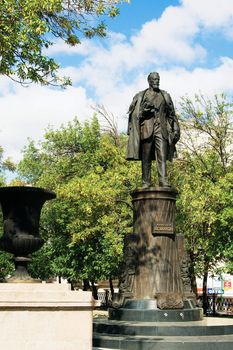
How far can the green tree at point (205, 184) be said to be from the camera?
22766 millimetres

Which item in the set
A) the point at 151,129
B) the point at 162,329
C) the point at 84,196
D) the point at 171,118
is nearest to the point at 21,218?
the point at 162,329

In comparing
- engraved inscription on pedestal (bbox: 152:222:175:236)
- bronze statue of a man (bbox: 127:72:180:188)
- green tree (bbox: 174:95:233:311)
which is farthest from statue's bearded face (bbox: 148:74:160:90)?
green tree (bbox: 174:95:233:311)

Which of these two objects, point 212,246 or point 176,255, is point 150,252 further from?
point 212,246

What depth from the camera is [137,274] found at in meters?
11.2

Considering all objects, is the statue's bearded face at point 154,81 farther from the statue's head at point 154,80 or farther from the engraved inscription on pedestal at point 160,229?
the engraved inscription on pedestal at point 160,229

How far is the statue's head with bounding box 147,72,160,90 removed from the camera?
40.1 ft

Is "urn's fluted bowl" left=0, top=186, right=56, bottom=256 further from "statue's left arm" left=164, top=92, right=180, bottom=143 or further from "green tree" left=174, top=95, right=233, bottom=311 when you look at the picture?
"green tree" left=174, top=95, right=233, bottom=311

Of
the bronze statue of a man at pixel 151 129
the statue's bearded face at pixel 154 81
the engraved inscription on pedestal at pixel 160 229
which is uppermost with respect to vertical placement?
the statue's bearded face at pixel 154 81

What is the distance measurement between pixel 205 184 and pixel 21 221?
17.4 meters

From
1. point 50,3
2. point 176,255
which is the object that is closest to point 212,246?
point 176,255

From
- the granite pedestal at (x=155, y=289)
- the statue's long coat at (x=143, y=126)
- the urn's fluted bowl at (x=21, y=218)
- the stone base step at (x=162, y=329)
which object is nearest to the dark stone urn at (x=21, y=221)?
the urn's fluted bowl at (x=21, y=218)

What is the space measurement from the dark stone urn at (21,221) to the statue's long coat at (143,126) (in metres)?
4.93

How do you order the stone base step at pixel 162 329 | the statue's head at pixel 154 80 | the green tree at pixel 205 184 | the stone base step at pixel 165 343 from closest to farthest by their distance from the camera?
1. the stone base step at pixel 165 343
2. the stone base step at pixel 162 329
3. the statue's head at pixel 154 80
4. the green tree at pixel 205 184

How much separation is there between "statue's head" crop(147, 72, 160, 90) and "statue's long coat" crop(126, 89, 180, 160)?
7.6 inches
